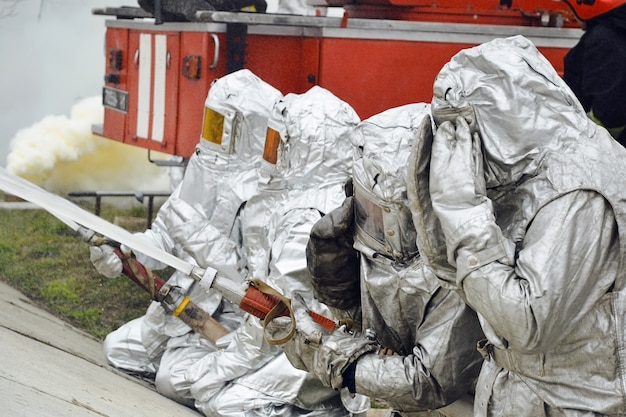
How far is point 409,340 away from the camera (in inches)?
111

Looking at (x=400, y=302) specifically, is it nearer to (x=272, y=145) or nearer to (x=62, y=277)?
(x=272, y=145)

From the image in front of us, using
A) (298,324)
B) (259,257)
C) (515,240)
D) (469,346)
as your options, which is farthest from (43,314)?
(515,240)

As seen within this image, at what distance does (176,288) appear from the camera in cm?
414

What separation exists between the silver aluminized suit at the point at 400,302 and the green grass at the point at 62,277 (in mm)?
2672

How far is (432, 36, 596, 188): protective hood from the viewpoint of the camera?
7.36ft

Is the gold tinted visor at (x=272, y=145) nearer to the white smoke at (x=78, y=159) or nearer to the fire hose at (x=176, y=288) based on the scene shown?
the fire hose at (x=176, y=288)

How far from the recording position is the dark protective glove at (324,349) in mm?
2619

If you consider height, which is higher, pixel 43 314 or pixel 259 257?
pixel 259 257

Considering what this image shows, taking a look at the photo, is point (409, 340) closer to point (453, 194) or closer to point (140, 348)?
point (453, 194)

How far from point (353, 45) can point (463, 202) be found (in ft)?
10.5

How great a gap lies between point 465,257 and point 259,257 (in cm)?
213

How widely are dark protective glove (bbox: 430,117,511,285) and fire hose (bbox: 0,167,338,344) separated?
0.71 metres

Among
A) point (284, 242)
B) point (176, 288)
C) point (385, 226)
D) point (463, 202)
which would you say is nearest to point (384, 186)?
point (385, 226)

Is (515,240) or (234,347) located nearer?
(515,240)
